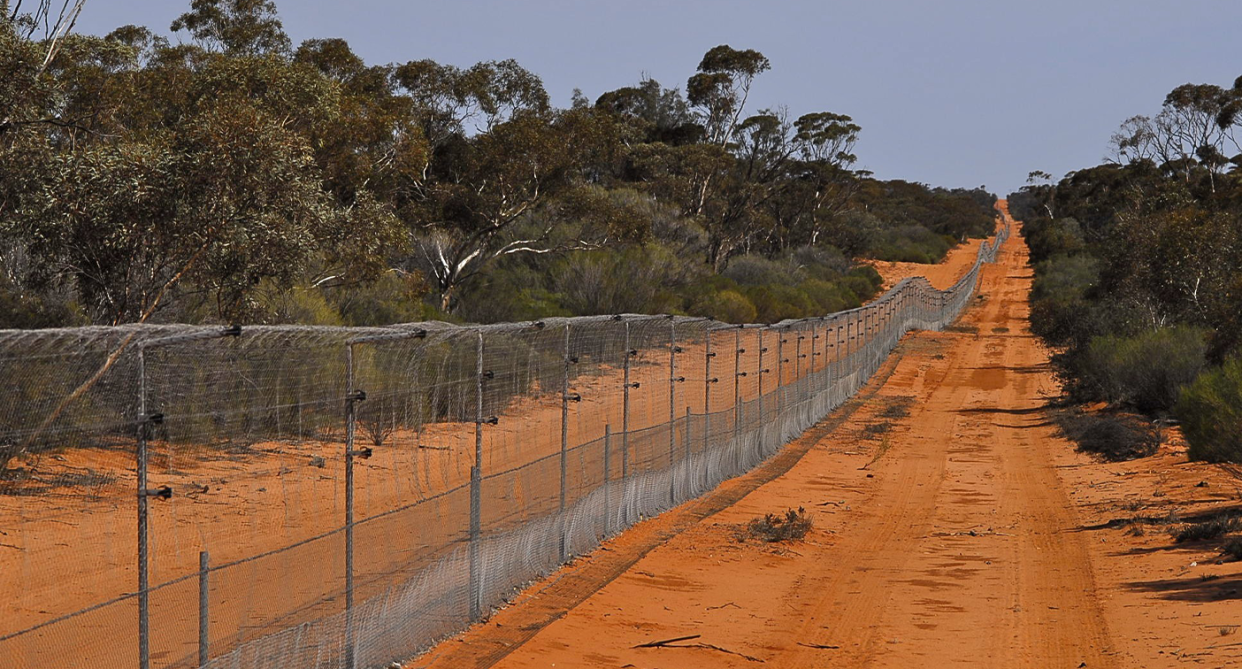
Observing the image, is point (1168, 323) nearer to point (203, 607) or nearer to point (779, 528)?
point (779, 528)

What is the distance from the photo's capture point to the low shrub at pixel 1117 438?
2333cm

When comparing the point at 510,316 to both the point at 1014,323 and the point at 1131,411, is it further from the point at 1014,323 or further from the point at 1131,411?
the point at 1014,323

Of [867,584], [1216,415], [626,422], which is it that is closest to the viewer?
[867,584]

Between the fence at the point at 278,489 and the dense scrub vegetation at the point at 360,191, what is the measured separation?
568cm

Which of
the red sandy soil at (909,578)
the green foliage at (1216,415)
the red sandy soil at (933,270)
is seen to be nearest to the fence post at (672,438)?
the red sandy soil at (909,578)

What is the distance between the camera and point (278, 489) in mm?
8289

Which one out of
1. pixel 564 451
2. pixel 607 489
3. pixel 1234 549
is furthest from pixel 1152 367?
pixel 564 451

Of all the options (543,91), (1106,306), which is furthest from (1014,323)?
(543,91)

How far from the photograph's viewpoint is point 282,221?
689 inches

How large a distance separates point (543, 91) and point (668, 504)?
25.2 metres

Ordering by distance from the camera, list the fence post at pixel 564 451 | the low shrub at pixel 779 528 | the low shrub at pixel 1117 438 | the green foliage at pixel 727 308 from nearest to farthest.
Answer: the fence post at pixel 564 451, the low shrub at pixel 779 528, the low shrub at pixel 1117 438, the green foliage at pixel 727 308

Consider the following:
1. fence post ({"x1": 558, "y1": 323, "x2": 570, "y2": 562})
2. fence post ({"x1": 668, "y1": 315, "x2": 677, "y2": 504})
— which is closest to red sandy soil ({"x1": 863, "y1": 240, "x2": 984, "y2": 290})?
fence post ({"x1": 668, "y1": 315, "x2": 677, "y2": 504})

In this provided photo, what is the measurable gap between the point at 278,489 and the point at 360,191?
16.2 meters

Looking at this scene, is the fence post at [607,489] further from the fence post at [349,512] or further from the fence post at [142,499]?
the fence post at [142,499]
